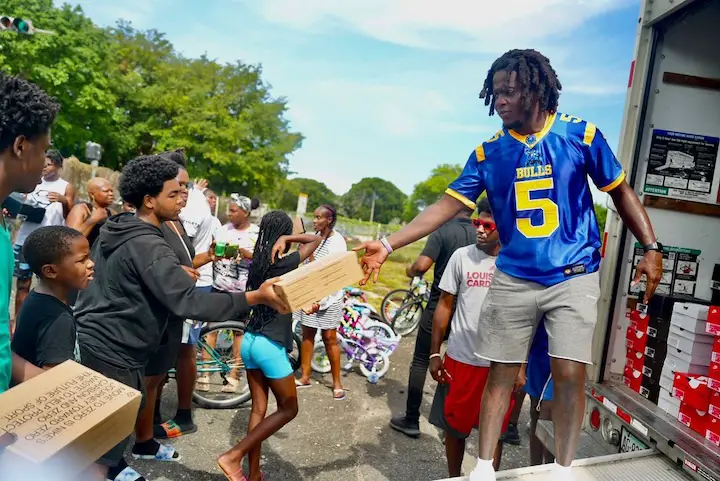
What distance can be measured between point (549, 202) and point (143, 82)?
3782cm

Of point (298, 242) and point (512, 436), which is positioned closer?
point (298, 242)

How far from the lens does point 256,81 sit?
36781mm

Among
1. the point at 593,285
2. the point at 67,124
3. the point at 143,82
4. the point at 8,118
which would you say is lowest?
the point at 593,285

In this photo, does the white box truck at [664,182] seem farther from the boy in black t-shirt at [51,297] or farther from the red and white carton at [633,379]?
the boy in black t-shirt at [51,297]

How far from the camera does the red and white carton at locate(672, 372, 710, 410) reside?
2980 millimetres

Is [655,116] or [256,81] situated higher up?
[256,81]

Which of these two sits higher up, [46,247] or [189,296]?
[46,247]

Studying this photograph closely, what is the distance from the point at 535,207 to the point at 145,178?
215 cm

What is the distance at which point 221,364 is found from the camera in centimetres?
515

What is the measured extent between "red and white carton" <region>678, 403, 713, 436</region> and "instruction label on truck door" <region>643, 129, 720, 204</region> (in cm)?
146

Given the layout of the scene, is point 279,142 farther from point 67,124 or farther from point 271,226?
point 271,226

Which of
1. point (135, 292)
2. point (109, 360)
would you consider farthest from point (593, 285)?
point (109, 360)

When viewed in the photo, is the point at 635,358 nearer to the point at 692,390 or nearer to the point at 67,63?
the point at 692,390

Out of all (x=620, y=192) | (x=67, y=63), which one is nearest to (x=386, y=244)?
(x=620, y=192)
